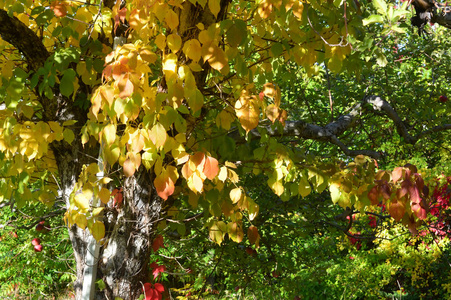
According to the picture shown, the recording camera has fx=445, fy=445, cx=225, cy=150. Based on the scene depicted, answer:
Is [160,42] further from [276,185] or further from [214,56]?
[276,185]

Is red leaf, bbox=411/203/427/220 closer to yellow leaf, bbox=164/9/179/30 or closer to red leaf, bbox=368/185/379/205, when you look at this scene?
red leaf, bbox=368/185/379/205

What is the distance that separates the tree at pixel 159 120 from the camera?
1.69 meters

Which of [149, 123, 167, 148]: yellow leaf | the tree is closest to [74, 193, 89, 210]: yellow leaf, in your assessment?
the tree

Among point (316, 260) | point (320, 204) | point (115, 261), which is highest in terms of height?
point (115, 261)

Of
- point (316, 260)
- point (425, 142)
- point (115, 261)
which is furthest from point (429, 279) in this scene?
point (115, 261)

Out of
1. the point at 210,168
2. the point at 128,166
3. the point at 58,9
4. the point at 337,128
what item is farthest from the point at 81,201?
the point at 337,128

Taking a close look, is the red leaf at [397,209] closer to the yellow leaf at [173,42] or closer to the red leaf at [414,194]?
the red leaf at [414,194]

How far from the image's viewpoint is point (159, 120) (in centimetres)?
168

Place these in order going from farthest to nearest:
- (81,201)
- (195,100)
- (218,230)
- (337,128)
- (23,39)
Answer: (337,128), (23,39), (218,230), (81,201), (195,100)

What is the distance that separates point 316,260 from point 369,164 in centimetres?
196

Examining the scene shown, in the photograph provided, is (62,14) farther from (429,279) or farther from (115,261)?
(429,279)

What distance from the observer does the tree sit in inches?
66.5

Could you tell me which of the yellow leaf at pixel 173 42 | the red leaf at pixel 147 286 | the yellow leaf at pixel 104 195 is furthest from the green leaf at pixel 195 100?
the red leaf at pixel 147 286

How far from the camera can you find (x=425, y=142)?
4656 mm
